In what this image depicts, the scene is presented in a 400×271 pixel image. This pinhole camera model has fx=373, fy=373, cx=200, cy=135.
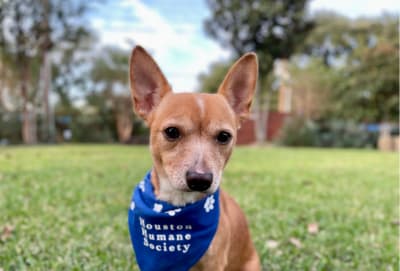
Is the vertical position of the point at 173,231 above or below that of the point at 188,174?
below

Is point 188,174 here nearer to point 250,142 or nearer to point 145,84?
point 145,84

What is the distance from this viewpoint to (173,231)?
2.62 meters

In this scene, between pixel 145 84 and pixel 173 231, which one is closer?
pixel 173 231

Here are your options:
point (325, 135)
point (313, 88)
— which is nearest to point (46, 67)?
point (325, 135)

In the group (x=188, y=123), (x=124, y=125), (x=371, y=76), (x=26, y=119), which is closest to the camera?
(x=188, y=123)

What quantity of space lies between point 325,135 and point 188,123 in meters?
22.8

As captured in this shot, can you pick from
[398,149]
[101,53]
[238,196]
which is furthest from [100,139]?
[238,196]

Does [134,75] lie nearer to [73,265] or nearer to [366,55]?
[73,265]

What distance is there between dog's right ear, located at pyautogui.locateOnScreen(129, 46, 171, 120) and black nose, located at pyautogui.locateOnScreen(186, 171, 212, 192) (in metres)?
0.81

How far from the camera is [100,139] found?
24375 millimetres

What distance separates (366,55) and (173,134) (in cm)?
2608

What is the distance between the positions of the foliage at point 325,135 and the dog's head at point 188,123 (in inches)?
835

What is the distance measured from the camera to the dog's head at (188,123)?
2.20 m

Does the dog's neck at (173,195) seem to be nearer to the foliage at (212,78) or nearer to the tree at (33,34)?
the tree at (33,34)
